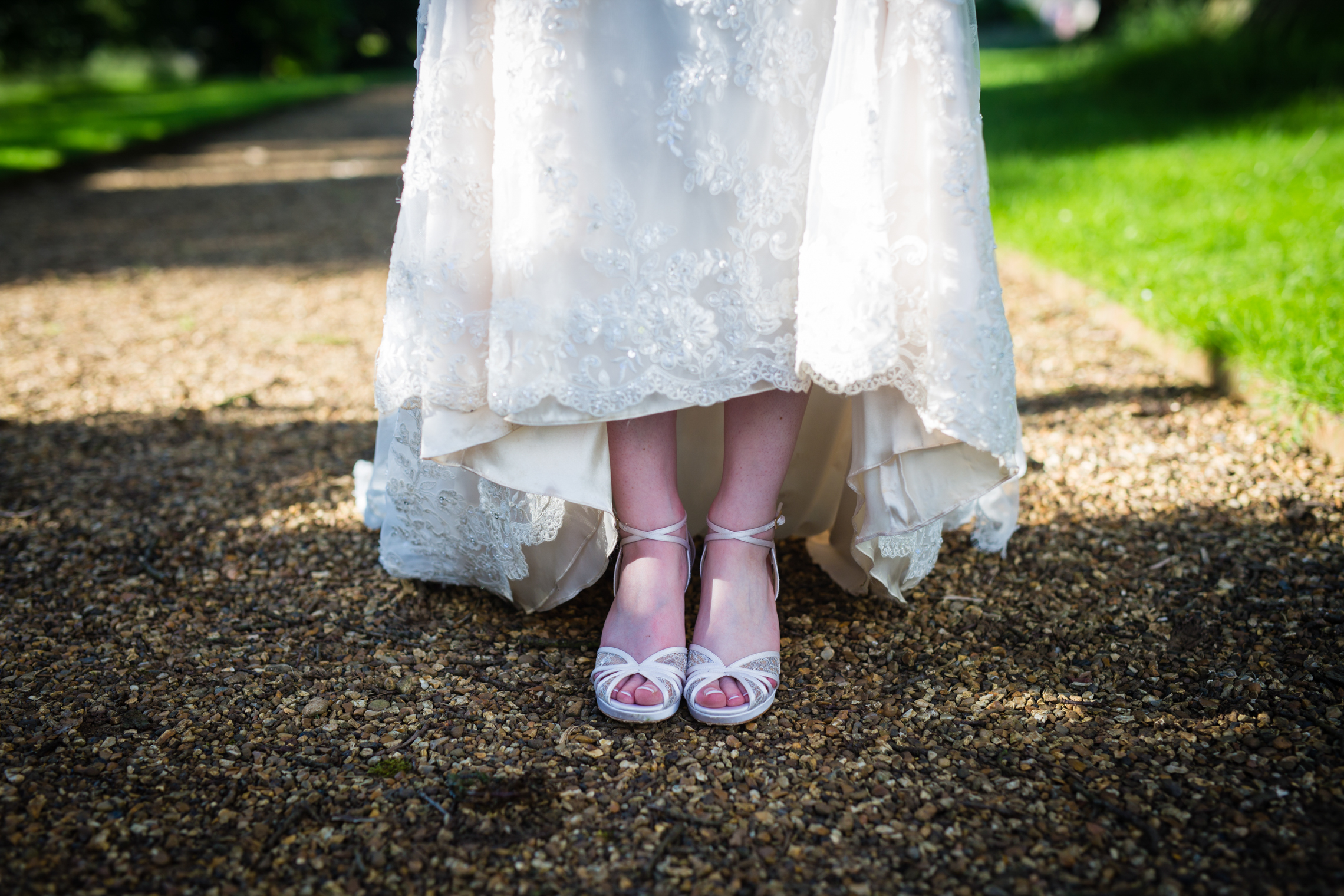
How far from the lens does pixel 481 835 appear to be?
1.15 m

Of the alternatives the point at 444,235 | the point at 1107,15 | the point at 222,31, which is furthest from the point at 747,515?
the point at 222,31

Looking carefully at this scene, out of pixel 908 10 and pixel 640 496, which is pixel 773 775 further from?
pixel 908 10

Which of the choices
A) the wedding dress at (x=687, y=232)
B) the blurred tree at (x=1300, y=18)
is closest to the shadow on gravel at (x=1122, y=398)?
the wedding dress at (x=687, y=232)

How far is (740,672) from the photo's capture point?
1.40 m

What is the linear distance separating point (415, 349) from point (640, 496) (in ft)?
1.39

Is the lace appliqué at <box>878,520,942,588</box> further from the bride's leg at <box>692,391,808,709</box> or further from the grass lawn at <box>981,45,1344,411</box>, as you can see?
the grass lawn at <box>981,45,1344,411</box>

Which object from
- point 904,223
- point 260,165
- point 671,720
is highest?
point 260,165

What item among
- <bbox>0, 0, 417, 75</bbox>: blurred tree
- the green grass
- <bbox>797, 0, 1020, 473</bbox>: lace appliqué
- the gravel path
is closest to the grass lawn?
the gravel path

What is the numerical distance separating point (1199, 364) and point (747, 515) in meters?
1.80

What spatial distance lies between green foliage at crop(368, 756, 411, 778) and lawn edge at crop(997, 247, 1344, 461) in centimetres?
210

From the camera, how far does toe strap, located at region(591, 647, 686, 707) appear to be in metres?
Result: 1.38

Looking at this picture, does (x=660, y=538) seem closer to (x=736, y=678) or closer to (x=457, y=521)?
(x=736, y=678)

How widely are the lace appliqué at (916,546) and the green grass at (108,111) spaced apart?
636 cm

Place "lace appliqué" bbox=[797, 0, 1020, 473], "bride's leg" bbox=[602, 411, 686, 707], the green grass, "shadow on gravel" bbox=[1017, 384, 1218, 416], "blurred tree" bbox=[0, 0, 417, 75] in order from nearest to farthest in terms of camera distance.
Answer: "lace appliqué" bbox=[797, 0, 1020, 473], "bride's leg" bbox=[602, 411, 686, 707], "shadow on gravel" bbox=[1017, 384, 1218, 416], the green grass, "blurred tree" bbox=[0, 0, 417, 75]
